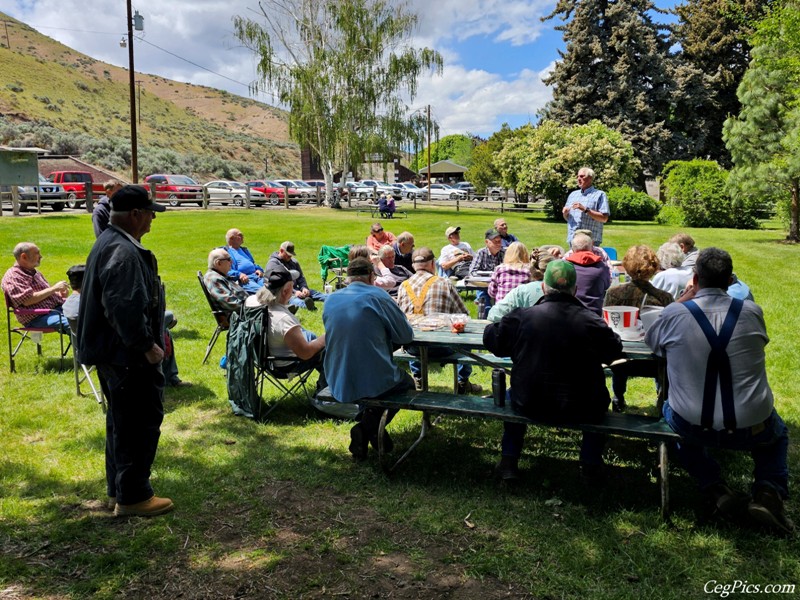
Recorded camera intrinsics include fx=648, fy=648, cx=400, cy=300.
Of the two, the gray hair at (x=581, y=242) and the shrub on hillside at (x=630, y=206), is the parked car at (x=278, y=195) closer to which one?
the shrub on hillside at (x=630, y=206)

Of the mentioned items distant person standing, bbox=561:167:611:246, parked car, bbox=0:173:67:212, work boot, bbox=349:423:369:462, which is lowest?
work boot, bbox=349:423:369:462

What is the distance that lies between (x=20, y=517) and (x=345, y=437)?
2111 millimetres

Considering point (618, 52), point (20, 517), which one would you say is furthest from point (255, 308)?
point (618, 52)

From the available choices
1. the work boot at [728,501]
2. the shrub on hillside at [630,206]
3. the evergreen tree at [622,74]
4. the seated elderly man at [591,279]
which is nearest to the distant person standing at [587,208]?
the seated elderly man at [591,279]

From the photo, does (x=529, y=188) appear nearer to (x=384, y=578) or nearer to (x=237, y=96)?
(x=384, y=578)

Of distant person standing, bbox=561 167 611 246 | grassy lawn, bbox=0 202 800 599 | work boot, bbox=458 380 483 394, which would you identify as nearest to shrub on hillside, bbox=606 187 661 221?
distant person standing, bbox=561 167 611 246

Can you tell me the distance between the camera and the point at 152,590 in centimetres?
297

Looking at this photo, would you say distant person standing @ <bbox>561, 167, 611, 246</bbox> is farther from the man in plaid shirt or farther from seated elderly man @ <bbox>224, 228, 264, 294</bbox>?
seated elderly man @ <bbox>224, 228, 264, 294</bbox>

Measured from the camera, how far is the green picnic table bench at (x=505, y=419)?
11.3 ft

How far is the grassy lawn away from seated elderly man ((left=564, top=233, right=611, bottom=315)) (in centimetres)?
99

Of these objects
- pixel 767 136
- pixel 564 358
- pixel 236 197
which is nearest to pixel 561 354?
pixel 564 358

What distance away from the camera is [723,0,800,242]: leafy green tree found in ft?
60.9

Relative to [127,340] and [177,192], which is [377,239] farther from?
[177,192]

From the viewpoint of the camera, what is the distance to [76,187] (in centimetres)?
2808
